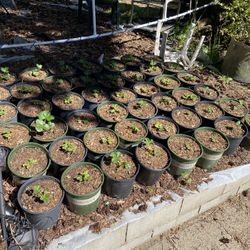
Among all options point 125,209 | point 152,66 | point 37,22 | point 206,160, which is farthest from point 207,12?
point 125,209

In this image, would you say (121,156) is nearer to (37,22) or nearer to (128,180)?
(128,180)

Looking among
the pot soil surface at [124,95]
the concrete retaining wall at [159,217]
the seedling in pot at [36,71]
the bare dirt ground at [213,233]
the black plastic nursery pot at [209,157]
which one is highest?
the seedling in pot at [36,71]

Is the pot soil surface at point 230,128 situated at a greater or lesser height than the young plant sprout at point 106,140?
lesser

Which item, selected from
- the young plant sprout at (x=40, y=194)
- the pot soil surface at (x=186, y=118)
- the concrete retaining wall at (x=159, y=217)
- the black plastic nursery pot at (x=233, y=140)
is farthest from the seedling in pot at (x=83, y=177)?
the black plastic nursery pot at (x=233, y=140)

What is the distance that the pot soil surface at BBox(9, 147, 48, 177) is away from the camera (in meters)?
2.95

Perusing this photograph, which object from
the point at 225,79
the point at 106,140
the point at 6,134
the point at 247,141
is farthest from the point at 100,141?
the point at 225,79

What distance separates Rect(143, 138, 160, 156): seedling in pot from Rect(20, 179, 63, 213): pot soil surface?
1007mm

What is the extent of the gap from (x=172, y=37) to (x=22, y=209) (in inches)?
184

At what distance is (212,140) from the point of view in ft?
11.9

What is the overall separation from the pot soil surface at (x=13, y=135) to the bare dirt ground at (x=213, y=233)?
158cm

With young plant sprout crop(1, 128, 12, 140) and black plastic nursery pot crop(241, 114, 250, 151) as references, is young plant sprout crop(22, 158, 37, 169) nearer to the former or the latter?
young plant sprout crop(1, 128, 12, 140)

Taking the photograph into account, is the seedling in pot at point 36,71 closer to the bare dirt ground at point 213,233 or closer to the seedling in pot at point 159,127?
the seedling in pot at point 159,127

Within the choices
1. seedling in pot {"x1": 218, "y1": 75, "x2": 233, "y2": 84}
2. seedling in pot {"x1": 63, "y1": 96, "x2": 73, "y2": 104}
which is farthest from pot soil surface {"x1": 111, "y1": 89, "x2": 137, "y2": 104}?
seedling in pot {"x1": 218, "y1": 75, "x2": 233, "y2": 84}

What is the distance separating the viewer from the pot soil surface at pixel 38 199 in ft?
8.79
